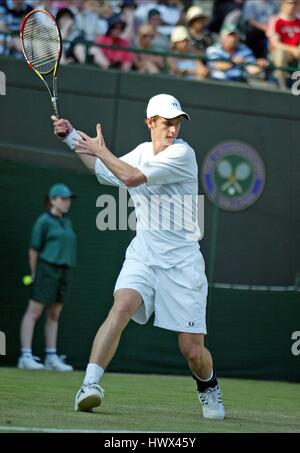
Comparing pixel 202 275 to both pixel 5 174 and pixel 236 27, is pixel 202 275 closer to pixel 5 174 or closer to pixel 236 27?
pixel 5 174

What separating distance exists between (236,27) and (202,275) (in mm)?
9643

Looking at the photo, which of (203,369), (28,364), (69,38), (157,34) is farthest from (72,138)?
(157,34)

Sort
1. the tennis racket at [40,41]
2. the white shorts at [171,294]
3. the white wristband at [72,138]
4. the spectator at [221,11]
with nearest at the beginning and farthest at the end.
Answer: the white wristband at [72,138], the white shorts at [171,294], the tennis racket at [40,41], the spectator at [221,11]

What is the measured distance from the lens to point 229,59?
639 inches

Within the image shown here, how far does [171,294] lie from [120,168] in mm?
977

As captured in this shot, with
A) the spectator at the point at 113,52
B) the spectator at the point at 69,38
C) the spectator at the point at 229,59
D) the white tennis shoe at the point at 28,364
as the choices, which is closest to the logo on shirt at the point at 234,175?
the spectator at the point at 229,59

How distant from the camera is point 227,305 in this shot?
1368 centimetres

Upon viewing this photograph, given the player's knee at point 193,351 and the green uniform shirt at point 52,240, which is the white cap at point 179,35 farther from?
the player's knee at point 193,351

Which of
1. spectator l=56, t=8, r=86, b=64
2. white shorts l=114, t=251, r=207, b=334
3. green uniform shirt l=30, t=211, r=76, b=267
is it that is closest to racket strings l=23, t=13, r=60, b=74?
white shorts l=114, t=251, r=207, b=334

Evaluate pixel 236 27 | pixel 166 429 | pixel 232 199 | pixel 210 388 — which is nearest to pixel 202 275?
pixel 210 388

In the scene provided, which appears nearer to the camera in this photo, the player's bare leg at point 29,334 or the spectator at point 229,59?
the player's bare leg at point 29,334

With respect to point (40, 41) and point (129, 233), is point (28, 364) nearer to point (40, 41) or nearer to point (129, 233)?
point (129, 233)

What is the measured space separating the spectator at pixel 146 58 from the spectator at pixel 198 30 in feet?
2.52

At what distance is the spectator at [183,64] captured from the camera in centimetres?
1614
